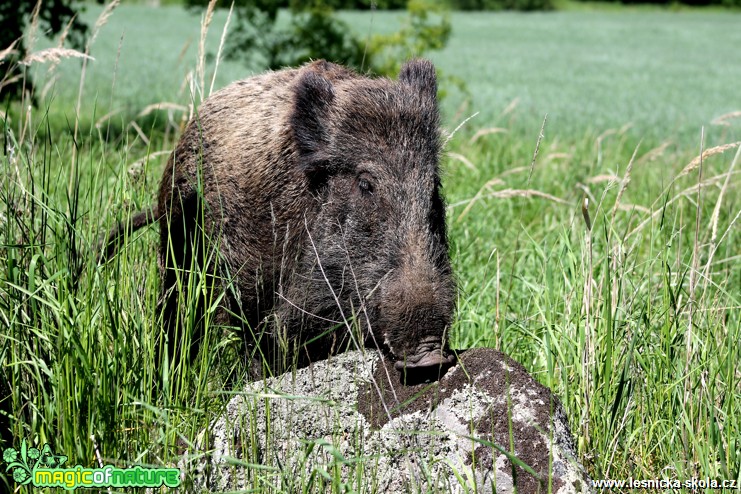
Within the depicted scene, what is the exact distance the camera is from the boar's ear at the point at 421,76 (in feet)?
15.7

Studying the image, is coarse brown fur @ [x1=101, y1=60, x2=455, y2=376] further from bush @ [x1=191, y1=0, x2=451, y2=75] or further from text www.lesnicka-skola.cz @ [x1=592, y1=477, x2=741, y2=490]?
bush @ [x1=191, y1=0, x2=451, y2=75]

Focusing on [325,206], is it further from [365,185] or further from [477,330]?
[477,330]

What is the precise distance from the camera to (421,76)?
4.82 meters

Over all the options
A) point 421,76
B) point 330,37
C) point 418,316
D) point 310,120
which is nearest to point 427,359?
point 418,316

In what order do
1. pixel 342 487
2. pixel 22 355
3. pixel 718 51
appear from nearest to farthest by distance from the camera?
pixel 342 487
pixel 22 355
pixel 718 51

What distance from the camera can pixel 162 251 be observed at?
197 inches

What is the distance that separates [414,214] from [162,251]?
65.9 inches

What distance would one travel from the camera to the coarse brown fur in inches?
157

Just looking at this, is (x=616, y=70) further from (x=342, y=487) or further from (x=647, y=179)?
(x=342, y=487)

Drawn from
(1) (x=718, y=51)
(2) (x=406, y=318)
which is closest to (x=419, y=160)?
(2) (x=406, y=318)

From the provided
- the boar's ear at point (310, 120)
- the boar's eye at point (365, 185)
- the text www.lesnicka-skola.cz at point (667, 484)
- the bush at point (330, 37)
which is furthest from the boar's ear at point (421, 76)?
the bush at point (330, 37)

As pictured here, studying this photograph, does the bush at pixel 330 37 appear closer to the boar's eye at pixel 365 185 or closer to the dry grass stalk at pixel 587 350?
A: the boar's eye at pixel 365 185

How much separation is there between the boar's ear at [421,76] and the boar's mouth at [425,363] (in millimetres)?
1792

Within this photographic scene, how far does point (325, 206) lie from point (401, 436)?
165cm
